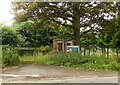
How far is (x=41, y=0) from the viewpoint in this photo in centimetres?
1722

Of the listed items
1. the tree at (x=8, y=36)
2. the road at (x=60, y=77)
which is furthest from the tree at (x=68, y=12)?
the road at (x=60, y=77)

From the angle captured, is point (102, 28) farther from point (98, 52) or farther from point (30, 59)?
point (30, 59)

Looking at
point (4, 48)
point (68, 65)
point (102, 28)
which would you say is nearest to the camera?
point (68, 65)

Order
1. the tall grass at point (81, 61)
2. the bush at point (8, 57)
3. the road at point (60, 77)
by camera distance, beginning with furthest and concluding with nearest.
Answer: the bush at point (8, 57) → the tall grass at point (81, 61) → the road at point (60, 77)

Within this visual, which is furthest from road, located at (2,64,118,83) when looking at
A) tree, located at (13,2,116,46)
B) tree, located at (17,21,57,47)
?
tree, located at (17,21,57,47)

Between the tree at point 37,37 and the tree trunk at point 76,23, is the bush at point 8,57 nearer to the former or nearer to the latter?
the tree trunk at point 76,23

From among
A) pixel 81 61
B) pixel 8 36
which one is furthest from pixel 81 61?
pixel 8 36

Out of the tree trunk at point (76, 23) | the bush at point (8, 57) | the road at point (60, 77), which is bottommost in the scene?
the road at point (60, 77)

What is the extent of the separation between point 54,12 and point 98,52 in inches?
150

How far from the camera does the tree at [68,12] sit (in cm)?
1753

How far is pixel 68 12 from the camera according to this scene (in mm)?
18547

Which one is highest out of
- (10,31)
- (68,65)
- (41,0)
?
(41,0)

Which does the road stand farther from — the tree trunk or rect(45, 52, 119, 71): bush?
the tree trunk

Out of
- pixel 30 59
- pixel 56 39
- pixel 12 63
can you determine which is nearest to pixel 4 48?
pixel 12 63
